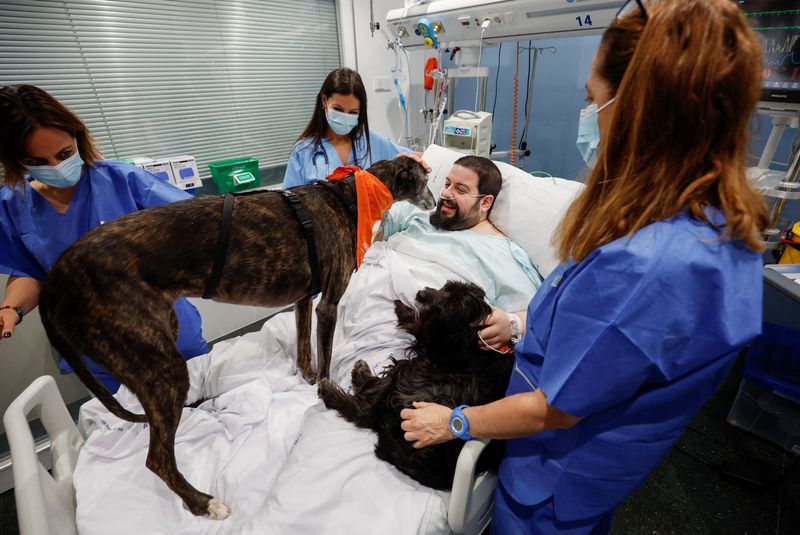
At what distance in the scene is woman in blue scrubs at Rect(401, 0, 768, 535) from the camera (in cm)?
59

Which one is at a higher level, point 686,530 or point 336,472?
point 336,472

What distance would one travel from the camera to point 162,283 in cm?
108

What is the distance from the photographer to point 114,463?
1.24 metres

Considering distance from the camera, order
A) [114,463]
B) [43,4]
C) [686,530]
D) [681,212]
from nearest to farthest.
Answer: [681,212] < [114,463] < [686,530] < [43,4]

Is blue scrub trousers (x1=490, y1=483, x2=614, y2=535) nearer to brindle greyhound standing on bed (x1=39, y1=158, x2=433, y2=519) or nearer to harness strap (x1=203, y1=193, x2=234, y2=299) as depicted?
brindle greyhound standing on bed (x1=39, y1=158, x2=433, y2=519)

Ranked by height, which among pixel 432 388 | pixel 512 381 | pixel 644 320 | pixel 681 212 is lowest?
pixel 432 388

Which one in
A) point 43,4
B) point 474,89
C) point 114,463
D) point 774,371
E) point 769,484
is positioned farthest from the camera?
point 474,89

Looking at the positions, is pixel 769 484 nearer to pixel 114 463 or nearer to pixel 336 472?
pixel 336 472

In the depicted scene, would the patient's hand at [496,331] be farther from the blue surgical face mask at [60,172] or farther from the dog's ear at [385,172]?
the blue surgical face mask at [60,172]

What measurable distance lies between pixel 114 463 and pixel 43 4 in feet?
8.67

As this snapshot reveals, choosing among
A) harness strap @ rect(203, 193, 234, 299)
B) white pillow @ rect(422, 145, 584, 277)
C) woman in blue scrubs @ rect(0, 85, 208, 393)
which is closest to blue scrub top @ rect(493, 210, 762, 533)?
harness strap @ rect(203, 193, 234, 299)

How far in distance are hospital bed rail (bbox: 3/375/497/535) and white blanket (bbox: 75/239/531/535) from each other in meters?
0.05

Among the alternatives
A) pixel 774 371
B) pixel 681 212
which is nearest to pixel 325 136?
pixel 681 212

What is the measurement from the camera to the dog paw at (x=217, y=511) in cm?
113
